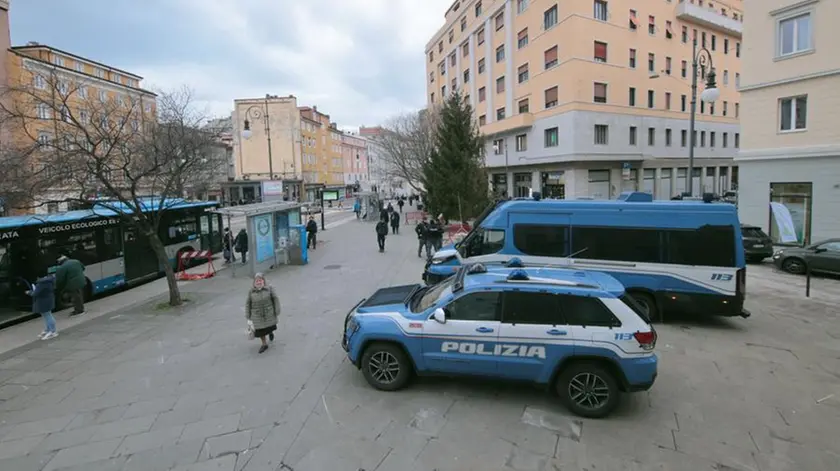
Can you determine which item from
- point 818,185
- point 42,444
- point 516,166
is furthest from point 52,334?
point 516,166

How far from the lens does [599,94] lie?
31.4 meters

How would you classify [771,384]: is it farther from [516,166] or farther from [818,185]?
[516,166]

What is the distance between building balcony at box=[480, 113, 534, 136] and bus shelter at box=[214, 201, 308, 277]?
851 inches

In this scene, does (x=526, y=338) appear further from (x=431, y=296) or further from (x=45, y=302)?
(x=45, y=302)

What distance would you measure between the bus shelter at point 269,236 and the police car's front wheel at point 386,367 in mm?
10181

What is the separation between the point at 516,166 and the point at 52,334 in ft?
110

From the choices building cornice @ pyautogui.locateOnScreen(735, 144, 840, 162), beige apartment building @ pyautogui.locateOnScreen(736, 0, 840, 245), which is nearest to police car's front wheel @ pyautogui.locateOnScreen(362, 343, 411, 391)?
beige apartment building @ pyautogui.locateOnScreen(736, 0, 840, 245)

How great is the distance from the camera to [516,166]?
3772 centimetres

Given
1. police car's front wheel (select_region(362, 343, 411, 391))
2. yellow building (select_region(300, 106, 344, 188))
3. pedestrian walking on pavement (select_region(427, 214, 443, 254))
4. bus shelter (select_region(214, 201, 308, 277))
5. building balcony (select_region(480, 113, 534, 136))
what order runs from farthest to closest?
yellow building (select_region(300, 106, 344, 188))
building balcony (select_region(480, 113, 534, 136))
pedestrian walking on pavement (select_region(427, 214, 443, 254))
bus shelter (select_region(214, 201, 308, 277))
police car's front wheel (select_region(362, 343, 411, 391))

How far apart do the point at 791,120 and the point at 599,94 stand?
14118mm

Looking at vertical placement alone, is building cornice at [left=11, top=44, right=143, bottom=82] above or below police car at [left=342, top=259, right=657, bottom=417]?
above

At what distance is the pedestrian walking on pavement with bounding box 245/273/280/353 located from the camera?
311 inches

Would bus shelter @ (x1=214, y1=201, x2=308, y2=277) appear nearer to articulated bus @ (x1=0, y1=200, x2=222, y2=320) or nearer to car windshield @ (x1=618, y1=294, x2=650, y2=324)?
articulated bus @ (x1=0, y1=200, x2=222, y2=320)

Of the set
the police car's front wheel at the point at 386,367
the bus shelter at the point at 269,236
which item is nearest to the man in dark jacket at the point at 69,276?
the bus shelter at the point at 269,236
